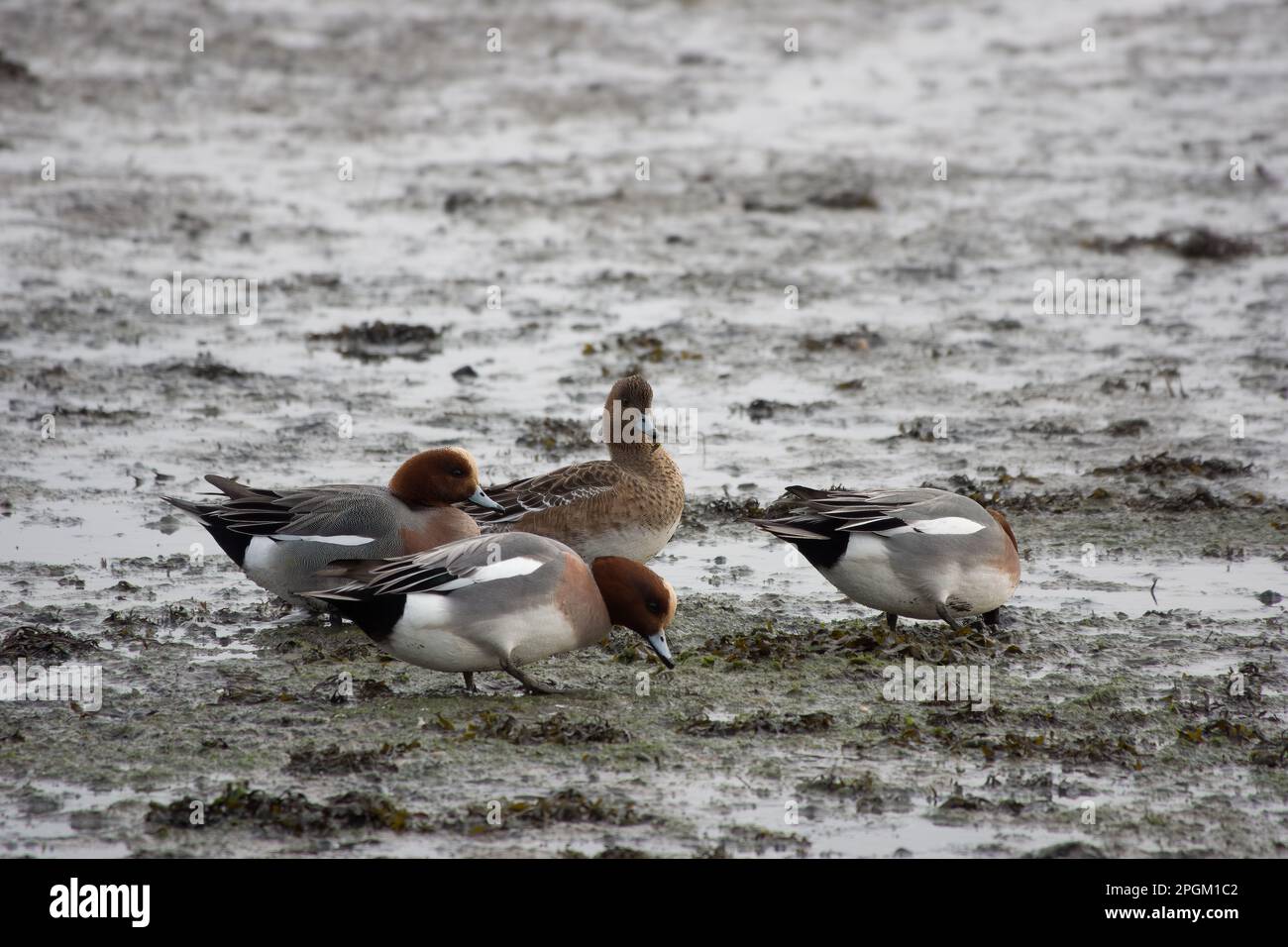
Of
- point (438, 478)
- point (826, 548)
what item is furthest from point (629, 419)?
point (826, 548)

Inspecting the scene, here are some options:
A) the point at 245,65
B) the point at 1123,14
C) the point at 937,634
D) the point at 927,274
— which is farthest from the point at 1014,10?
the point at 937,634

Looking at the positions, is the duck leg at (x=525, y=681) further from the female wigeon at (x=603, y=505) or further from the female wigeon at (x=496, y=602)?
the female wigeon at (x=603, y=505)

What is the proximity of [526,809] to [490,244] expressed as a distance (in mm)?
9701

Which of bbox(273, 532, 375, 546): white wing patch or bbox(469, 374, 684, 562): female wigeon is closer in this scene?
bbox(273, 532, 375, 546): white wing patch

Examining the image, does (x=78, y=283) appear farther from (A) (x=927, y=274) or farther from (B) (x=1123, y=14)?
(B) (x=1123, y=14)

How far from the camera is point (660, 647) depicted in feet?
22.8

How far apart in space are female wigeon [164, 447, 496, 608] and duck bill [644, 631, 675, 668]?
1.06 metres

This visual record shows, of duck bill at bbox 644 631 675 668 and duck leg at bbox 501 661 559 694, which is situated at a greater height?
duck bill at bbox 644 631 675 668

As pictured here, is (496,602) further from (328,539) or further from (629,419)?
(629,419)

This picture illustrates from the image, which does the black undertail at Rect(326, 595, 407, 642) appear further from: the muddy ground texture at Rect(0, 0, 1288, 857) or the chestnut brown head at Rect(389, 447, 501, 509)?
the chestnut brown head at Rect(389, 447, 501, 509)

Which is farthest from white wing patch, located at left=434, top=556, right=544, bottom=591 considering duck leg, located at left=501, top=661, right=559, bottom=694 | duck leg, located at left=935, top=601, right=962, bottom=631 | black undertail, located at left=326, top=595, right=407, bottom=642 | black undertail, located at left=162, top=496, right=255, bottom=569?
duck leg, located at left=935, top=601, right=962, bottom=631

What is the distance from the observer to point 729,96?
2042 centimetres

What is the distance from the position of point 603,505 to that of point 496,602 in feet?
4.90

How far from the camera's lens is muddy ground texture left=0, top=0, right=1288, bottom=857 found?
5.93m
